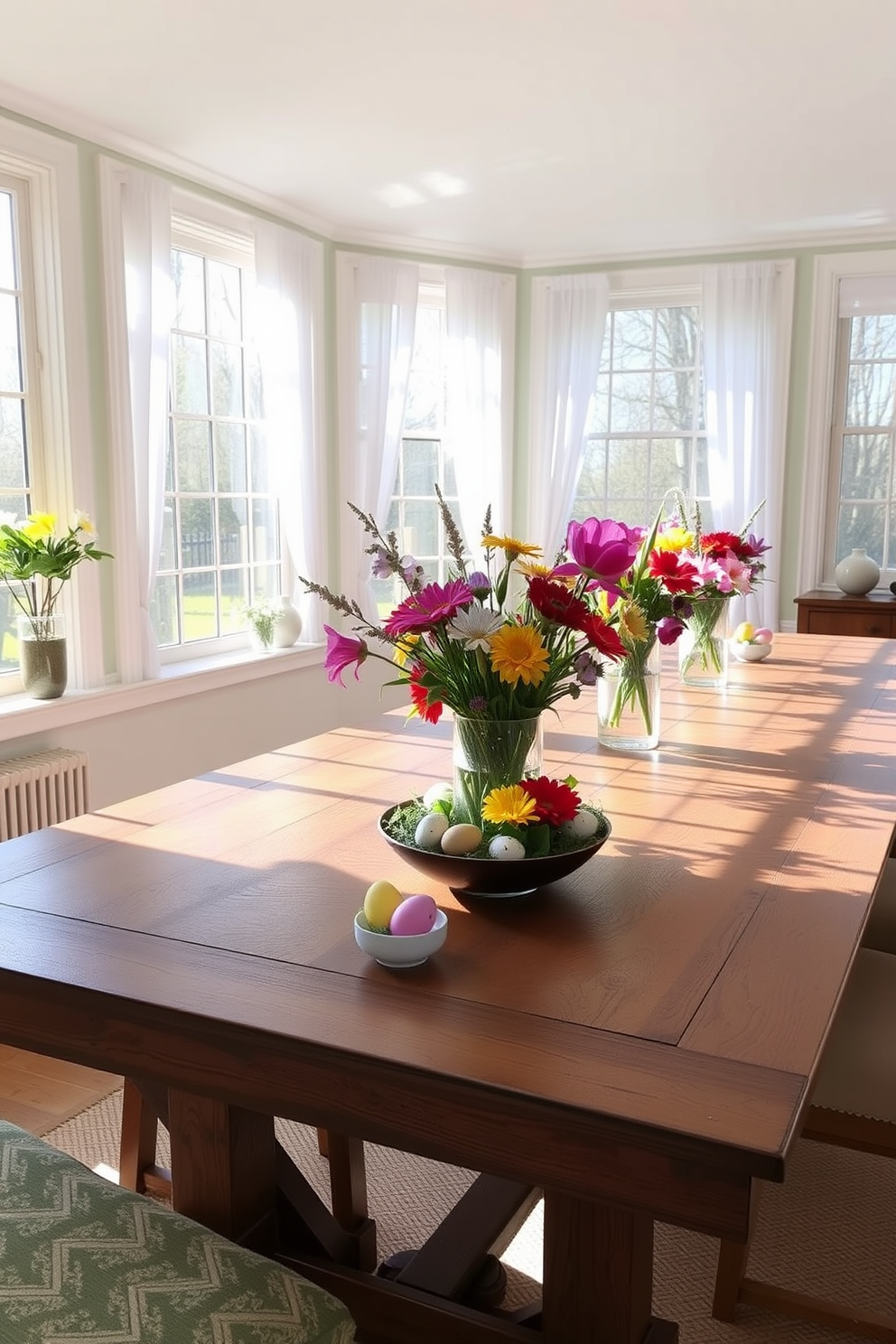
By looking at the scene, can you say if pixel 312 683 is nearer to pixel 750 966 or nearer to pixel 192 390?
pixel 192 390

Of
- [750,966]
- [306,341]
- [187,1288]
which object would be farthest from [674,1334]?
[306,341]

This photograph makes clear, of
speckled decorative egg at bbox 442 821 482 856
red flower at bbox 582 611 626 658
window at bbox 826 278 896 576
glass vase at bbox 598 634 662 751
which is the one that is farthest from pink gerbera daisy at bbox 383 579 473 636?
window at bbox 826 278 896 576

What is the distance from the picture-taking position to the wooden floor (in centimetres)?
262

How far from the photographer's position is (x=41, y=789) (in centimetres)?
377

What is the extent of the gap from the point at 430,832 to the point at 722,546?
1.64 m

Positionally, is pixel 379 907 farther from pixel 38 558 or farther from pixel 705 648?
pixel 38 558

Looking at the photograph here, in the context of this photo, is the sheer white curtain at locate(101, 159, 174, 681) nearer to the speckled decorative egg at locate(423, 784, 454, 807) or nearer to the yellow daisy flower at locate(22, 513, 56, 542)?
the yellow daisy flower at locate(22, 513, 56, 542)

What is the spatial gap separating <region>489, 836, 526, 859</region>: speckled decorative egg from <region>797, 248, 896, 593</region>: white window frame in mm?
4761

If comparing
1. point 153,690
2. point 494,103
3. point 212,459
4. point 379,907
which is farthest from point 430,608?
point 212,459

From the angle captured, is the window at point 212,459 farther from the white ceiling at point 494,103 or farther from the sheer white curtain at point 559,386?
the sheer white curtain at point 559,386

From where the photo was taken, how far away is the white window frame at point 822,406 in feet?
18.2

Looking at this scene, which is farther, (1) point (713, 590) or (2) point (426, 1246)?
(1) point (713, 590)

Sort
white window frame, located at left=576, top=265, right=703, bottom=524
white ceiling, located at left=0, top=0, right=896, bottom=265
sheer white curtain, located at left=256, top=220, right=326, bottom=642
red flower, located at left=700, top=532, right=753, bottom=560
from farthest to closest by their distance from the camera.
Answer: white window frame, located at left=576, top=265, right=703, bottom=524
sheer white curtain, located at left=256, top=220, right=326, bottom=642
white ceiling, located at left=0, top=0, right=896, bottom=265
red flower, located at left=700, top=532, right=753, bottom=560

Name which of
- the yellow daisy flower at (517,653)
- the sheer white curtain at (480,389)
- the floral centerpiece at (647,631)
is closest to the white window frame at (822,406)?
the sheer white curtain at (480,389)
